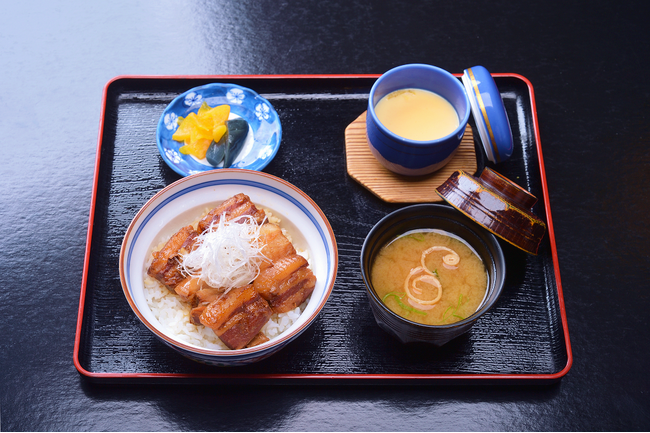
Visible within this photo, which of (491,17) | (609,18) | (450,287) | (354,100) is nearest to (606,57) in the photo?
(609,18)

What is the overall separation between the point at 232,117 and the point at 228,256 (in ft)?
2.53

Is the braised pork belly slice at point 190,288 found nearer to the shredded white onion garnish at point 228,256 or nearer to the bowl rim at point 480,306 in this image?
the shredded white onion garnish at point 228,256

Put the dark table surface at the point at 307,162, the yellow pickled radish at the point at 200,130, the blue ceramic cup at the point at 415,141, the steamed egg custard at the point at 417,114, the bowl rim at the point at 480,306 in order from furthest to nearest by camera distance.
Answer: the yellow pickled radish at the point at 200,130, the steamed egg custard at the point at 417,114, the blue ceramic cup at the point at 415,141, the dark table surface at the point at 307,162, the bowl rim at the point at 480,306

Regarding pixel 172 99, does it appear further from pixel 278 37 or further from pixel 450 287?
pixel 450 287

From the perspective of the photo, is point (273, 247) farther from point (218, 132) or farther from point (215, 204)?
point (218, 132)

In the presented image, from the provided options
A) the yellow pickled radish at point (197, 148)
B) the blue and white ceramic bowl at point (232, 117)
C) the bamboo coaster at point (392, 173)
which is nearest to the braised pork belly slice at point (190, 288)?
the blue and white ceramic bowl at point (232, 117)

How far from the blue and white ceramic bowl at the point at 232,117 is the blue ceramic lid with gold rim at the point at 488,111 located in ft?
2.63

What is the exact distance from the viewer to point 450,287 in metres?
1.87

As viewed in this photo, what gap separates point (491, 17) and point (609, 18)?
0.60 m

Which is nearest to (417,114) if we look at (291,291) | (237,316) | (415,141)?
(415,141)

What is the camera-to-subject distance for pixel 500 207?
6.11ft

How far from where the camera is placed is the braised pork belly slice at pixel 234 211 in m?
1.90

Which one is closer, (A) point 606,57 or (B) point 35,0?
(A) point 606,57

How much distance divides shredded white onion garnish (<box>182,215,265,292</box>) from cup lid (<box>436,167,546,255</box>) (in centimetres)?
71
